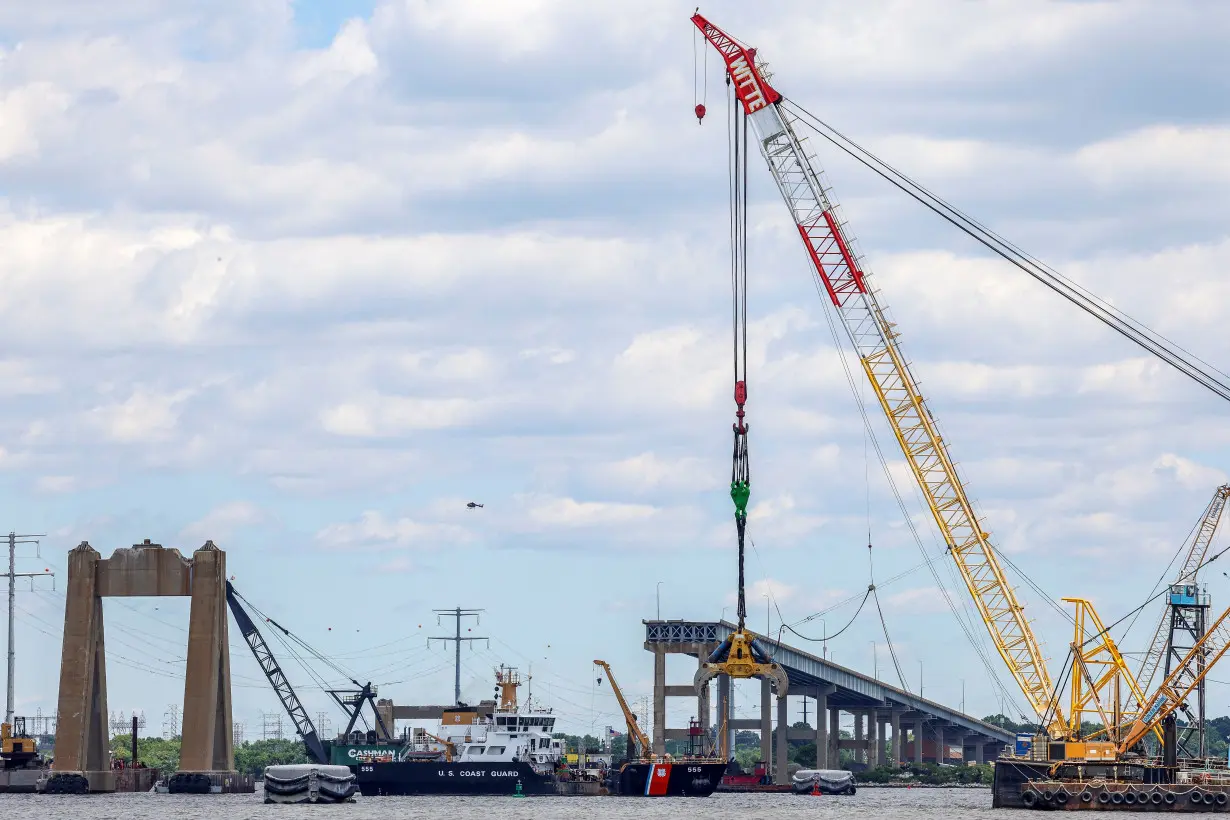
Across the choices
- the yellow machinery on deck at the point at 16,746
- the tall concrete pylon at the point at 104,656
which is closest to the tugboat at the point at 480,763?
the tall concrete pylon at the point at 104,656

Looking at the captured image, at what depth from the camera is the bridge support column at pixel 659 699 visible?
190m

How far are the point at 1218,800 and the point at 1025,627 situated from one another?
66.4ft

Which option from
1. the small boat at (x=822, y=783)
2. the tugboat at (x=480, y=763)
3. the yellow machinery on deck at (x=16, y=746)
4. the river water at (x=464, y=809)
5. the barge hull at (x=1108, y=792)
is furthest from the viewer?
the small boat at (x=822, y=783)

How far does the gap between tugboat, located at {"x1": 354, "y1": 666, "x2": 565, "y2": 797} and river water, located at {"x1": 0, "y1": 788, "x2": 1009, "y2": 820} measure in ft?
3.91

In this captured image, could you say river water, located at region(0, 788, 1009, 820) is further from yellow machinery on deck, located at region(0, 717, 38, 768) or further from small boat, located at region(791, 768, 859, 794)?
small boat, located at region(791, 768, 859, 794)

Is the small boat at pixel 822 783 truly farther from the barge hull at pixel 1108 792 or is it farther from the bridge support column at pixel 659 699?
the barge hull at pixel 1108 792

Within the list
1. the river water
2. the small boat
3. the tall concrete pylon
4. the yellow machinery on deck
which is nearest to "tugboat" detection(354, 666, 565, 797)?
the river water

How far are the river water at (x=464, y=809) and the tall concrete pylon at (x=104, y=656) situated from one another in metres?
3.17

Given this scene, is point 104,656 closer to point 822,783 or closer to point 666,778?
point 666,778

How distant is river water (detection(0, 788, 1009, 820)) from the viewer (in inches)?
4363

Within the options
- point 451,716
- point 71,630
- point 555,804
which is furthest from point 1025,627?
point 71,630

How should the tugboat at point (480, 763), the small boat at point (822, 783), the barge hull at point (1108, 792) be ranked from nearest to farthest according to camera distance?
the barge hull at point (1108, 792)
the tugboat at point (480, 763)
the small boat at point (822, 783)

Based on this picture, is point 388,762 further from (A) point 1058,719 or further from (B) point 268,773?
(A) point 1058,719

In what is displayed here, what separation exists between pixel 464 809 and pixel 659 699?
73.9 m
